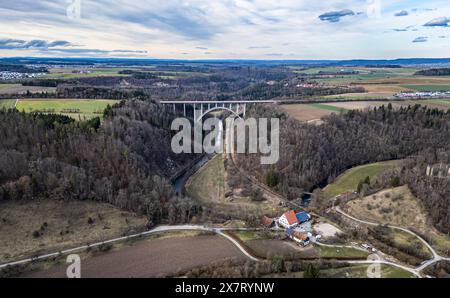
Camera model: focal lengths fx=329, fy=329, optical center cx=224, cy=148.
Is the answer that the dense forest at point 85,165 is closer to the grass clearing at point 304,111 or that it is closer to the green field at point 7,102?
the green field at point 7,102

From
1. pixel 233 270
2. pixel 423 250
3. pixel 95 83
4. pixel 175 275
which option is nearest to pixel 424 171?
pixel 423 250

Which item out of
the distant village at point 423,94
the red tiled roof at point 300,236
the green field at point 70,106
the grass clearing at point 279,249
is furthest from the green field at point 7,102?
the distant village at point 423,94

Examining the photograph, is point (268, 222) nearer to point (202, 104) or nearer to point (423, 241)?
point (423, 241)

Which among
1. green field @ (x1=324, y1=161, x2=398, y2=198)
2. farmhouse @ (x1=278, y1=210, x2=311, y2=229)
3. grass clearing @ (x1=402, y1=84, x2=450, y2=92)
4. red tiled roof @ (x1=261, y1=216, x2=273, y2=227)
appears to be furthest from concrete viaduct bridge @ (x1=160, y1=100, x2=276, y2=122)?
red tiled roof @ (x1=261, y1=216, x2=273, y2=227)

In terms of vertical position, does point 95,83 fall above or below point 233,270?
above
